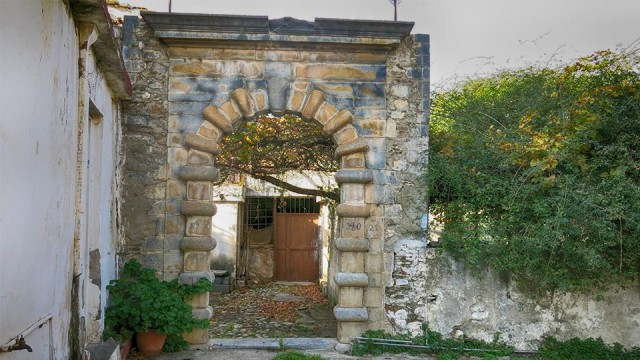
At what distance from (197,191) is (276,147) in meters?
2.47

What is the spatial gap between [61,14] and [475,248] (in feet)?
14.7

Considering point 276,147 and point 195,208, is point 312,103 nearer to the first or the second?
point 195,208

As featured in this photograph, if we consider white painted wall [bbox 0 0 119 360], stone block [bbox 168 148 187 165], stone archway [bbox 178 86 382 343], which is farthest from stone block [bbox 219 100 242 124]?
white painted wall [bbox 0 0 119 360]

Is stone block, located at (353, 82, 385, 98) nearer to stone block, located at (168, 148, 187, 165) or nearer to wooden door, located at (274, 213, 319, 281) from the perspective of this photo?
stone block, located at (168, 148, 187, 165)

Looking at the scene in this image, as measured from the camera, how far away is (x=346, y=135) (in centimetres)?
655

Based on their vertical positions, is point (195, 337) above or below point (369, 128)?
below

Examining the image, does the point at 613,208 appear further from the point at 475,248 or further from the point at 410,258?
the point at 410,258

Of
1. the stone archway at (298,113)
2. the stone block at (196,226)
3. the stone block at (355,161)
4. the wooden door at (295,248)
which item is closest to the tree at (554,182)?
the stone archway at (298,113)

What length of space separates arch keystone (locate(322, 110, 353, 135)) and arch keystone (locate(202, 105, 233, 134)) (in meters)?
1.12

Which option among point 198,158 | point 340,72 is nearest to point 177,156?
point 198,158

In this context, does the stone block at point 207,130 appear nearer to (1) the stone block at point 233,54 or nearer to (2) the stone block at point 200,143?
(2) the stone block at point 200,143

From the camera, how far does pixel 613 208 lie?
Answer: 554 centimetres

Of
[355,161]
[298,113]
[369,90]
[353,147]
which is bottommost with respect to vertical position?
[355,161]

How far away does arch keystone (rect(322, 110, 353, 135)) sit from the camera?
21.3ft
